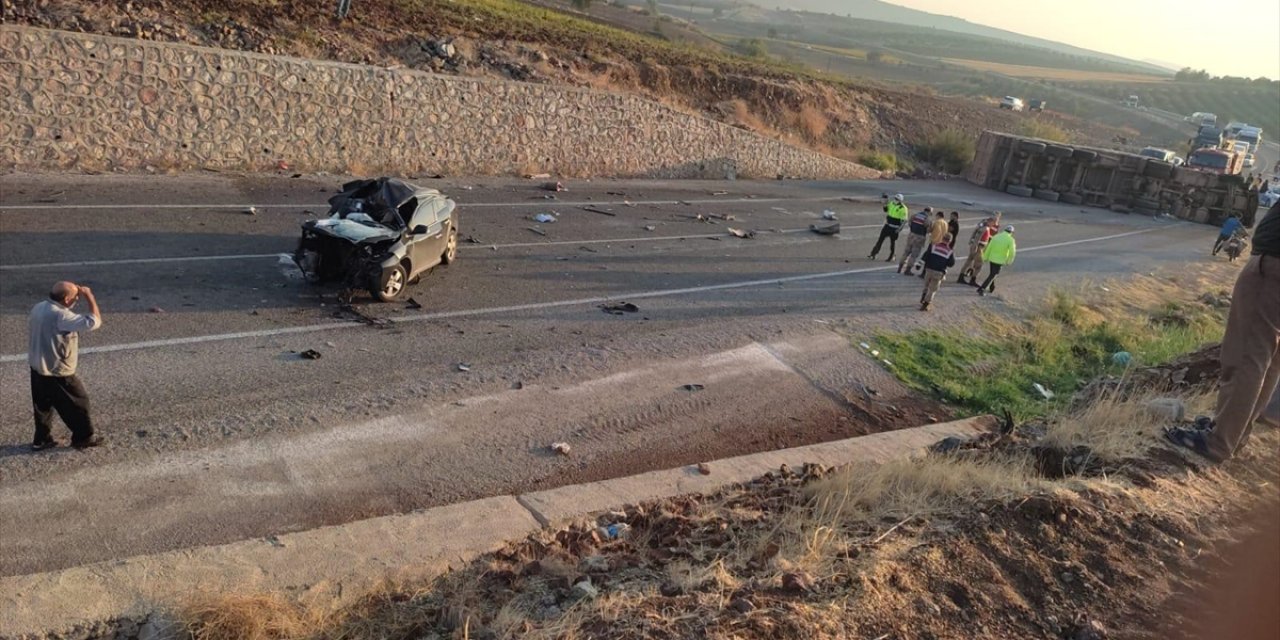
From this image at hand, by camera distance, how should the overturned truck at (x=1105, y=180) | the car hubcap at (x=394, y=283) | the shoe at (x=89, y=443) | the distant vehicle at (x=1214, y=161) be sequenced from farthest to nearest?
the distant vehicle at (x=1214, y=161)
the overturned truck at (x=1105, y=180)
the car hubcap at (x=394, y=283)
the shoe at (x=89, y=443)

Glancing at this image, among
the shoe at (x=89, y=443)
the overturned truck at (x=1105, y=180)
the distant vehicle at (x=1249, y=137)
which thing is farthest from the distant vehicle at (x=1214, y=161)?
the shoe at (x=89, y=443)

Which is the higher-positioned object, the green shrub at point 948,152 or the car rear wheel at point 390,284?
the green shrub at point 948,152

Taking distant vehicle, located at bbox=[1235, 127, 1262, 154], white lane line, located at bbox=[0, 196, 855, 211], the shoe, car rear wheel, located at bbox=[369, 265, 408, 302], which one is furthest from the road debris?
distant vehicle, located at bbox=[1235, 127, 1262, 154]

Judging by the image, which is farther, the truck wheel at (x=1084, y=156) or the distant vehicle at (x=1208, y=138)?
the distant vehicle at (x=1208, y=138)

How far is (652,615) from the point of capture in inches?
183

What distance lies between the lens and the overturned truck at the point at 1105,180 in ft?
135

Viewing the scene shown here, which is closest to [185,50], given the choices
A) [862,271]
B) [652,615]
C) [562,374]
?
[562,374]

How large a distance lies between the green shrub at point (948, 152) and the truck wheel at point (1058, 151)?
4.82 metres

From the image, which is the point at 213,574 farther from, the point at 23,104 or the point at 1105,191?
the point at 1105,191

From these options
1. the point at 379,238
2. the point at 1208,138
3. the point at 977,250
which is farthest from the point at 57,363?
the point at 1208,138

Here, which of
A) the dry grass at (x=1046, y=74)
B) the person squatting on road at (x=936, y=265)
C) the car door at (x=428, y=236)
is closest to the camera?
the car door at (x=428, y=236)

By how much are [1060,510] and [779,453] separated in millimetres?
3639

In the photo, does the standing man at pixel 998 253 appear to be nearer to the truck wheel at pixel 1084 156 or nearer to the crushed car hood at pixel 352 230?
the crushed car hood at pixel 352 230

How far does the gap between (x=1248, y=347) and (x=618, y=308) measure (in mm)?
8829
